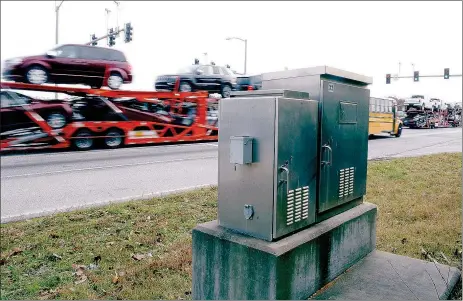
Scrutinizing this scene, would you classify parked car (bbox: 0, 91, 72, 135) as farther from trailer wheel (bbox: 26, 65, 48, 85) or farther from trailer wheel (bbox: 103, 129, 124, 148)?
trailer wheel (bbox: 103, 129, 124, 148)

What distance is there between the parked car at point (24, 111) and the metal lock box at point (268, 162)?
7.75 m

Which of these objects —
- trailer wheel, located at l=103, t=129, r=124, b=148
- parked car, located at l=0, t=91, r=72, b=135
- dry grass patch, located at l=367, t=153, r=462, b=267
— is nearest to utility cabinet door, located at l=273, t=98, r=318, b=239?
dry grass patch, located at l=367, t=153, r=462, b=267

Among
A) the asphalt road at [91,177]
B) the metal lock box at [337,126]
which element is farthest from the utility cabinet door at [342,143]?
the asphalt road at [91,177]

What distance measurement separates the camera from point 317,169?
3059mm

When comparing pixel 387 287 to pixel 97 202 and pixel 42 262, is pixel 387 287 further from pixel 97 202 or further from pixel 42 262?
pixel 97 202

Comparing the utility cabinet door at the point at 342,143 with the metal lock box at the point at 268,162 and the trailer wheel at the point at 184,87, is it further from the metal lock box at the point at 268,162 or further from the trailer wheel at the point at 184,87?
the trailer wheel at the point at 184,87

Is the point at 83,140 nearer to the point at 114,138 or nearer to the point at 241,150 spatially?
the point at 114,138

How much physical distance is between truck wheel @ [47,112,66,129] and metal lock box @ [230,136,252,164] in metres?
11.4

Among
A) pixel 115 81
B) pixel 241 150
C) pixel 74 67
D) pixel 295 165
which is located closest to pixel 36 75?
pixel 74 67

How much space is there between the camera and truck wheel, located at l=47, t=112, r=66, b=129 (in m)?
12.6

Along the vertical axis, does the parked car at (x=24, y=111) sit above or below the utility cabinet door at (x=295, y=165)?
above

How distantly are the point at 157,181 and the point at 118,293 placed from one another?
206 inches

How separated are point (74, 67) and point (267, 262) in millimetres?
12719

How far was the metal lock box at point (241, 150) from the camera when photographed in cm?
262
